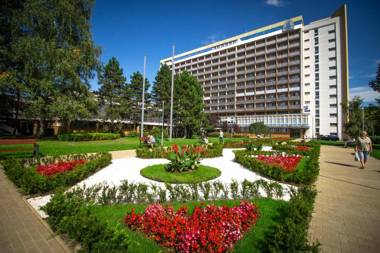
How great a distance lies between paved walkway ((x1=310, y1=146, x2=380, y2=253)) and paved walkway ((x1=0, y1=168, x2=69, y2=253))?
5.23 meters

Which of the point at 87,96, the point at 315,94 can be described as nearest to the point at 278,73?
the point at 315,94

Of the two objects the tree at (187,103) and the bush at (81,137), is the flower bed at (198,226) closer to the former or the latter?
the bush at (81,137)

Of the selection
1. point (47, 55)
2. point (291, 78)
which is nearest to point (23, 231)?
point (47, 55)

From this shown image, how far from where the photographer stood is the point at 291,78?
224ft

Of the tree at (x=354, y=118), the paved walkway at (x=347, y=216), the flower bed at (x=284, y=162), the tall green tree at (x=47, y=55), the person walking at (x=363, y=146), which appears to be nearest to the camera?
the paved walkway at (x=347, y=216)

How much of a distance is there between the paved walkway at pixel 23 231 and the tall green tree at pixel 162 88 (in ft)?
140

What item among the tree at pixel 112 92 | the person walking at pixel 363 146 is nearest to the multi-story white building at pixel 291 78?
the tree at pixel 112 92

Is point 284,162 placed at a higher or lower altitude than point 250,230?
higher

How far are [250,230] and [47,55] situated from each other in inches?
1160

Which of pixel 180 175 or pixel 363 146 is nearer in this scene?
pixel 180 175

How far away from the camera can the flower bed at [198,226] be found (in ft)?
11.1

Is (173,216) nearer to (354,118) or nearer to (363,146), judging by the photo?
(363,146)

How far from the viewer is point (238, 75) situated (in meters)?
A: 81.4

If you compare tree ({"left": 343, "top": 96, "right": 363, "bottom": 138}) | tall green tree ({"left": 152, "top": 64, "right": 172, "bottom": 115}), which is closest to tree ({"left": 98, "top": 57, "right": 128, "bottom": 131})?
tall green tree ({"left": 152, "top": 64, "right": 172, "bottom": 115})
